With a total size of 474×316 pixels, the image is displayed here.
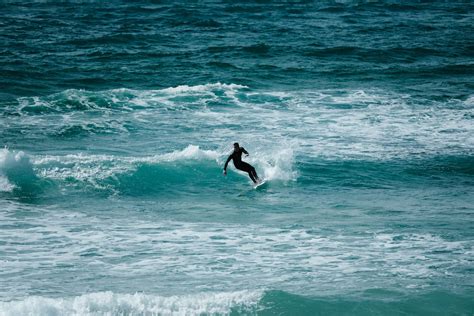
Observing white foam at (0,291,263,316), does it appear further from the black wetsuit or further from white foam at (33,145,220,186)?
white foam at (33,145,220,186)

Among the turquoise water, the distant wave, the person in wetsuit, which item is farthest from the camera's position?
the person in wetsuit

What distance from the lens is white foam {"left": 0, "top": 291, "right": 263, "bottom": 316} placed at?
37.7ft

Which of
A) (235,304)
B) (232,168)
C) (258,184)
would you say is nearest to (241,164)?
(258,184)

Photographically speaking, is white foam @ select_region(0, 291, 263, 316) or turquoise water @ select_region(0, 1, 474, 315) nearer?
white foam @ select_region(0, 291, 263, 316)

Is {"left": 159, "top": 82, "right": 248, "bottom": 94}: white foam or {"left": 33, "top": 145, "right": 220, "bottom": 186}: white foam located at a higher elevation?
{"left": 159, "top": 82, "right": 248, "bottom": 94}: white foam

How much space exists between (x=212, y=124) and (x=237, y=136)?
1708 mm

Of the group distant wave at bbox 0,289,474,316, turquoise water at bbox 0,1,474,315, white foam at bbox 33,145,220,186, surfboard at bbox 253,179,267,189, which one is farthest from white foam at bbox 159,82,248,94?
distant wave at bbox 0,289,474,316

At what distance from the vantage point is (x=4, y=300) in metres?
12.0

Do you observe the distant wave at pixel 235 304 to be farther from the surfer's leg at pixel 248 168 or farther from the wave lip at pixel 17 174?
the wave lip at pixel 17 174

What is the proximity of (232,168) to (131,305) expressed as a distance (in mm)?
9242

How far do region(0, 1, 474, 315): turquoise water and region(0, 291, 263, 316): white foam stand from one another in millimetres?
27

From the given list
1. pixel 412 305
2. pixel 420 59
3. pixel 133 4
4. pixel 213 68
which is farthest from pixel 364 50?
pixel 412 305

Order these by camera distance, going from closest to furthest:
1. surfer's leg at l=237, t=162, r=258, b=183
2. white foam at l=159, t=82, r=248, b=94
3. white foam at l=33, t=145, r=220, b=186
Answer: surfer's leg at l=237, t=162, r=258, b=183 < white foam at l=33, t=145, r=220, b=186 < white foam at l=159, t=82, r=248, b=94

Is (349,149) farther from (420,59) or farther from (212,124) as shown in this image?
(420,59)
